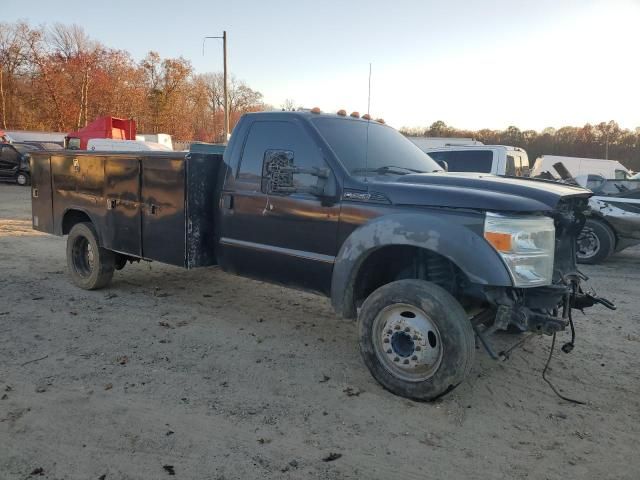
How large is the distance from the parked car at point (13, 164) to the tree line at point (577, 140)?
1175 inches

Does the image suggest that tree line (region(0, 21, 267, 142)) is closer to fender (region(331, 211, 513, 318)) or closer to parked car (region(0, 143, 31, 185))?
parked car (region(0, 143, 31, 185))

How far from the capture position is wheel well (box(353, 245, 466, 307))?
150 inches

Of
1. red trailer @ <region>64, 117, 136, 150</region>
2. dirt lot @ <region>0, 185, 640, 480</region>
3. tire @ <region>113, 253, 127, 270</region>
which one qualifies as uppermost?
red trailer @ <region>64, 117, 136, 150</region>

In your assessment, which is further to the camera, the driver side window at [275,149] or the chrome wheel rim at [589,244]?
the chrome wheel rim at [589,244]

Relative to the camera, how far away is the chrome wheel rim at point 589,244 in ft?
29.0

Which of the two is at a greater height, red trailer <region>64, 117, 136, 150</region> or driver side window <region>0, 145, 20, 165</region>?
red trailer <region>64, 117, 136, 150</region>

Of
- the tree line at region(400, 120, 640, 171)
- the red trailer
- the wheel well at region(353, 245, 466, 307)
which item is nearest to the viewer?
the wheel well at region(353, 245, 466, 307)

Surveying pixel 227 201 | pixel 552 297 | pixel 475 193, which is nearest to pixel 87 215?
pixel 227 201

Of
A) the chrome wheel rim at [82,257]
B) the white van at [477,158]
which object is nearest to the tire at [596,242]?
the white van at [477,158]

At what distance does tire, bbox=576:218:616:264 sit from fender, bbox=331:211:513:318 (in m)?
6.45

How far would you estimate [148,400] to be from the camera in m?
3.51

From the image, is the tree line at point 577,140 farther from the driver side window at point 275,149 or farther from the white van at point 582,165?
the driver side window at point 275,149

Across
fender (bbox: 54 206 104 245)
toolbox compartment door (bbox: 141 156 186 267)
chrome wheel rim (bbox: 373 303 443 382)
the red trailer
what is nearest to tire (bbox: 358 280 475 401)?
chrome wheel rim (bbox: 373 303 443 382)

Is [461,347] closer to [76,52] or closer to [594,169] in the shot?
[594,169]
